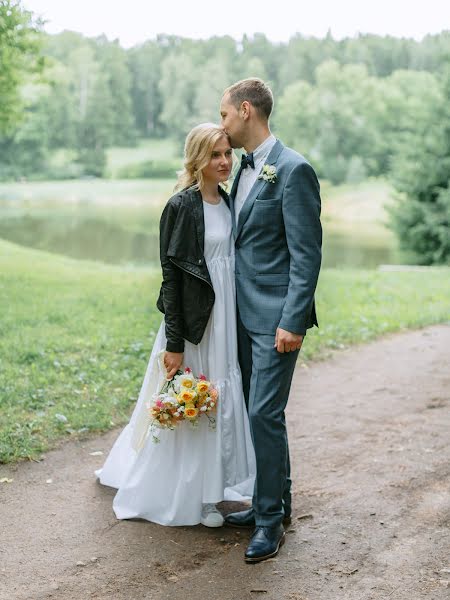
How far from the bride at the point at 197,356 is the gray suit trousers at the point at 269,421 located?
0.24m

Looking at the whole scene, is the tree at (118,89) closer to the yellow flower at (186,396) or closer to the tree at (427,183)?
the tree at (427,183)

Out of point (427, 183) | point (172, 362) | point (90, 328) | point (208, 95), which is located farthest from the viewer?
point (208, 95)

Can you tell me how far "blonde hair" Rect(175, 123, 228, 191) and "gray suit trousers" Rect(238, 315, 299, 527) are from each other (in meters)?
0.83

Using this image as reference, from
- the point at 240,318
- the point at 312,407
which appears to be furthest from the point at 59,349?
the point at 240,318

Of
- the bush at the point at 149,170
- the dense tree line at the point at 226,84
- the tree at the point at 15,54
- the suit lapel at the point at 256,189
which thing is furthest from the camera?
the dense tree line at the point at 226,84

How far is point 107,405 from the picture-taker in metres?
5.97

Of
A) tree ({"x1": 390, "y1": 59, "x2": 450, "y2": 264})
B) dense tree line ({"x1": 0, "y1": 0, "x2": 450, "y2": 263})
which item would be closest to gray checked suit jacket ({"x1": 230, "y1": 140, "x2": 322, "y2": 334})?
tree ({"x1": 390, "y1": 59, "x2": 450, "y2": 264})

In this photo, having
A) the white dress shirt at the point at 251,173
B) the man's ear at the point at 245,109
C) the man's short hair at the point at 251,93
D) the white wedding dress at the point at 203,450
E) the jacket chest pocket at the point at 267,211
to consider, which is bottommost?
the white wedding dress at the point at 203,450

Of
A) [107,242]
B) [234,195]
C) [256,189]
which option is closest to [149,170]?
[107,242]

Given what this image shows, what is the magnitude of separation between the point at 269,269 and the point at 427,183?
1620cm

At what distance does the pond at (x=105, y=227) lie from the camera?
22047 mm

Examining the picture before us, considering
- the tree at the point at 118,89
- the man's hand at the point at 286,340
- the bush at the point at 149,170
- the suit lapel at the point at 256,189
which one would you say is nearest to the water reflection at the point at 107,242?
the bush at the point at 149,170

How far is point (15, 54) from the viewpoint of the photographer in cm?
1259

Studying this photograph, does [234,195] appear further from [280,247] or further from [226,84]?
[226,84]
